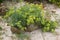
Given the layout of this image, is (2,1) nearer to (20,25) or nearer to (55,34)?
(20,25)

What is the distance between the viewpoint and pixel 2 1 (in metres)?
6.41

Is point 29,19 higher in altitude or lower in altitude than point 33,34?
higher

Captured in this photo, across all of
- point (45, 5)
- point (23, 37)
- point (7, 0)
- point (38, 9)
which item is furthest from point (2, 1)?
point (23, 37)

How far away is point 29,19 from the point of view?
473 cm

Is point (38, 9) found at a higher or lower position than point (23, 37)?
higher

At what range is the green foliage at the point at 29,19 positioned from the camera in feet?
15.5

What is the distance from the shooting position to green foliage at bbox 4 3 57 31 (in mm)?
4727

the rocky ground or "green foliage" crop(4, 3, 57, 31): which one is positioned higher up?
"green foliage" crop(4, 3, 57, 31)

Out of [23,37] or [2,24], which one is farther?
[2,24]

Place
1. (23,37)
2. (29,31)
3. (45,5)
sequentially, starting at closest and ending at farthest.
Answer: (23,37)
(29,31)
(45,5)

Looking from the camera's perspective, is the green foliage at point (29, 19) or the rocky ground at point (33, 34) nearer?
the rocky ground at point (33, 34)

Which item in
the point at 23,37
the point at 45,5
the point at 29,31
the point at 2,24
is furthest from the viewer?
the point at 45,5

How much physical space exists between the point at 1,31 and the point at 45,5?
216 cm

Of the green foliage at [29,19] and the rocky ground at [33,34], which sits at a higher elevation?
the green foliage at [29,19]
